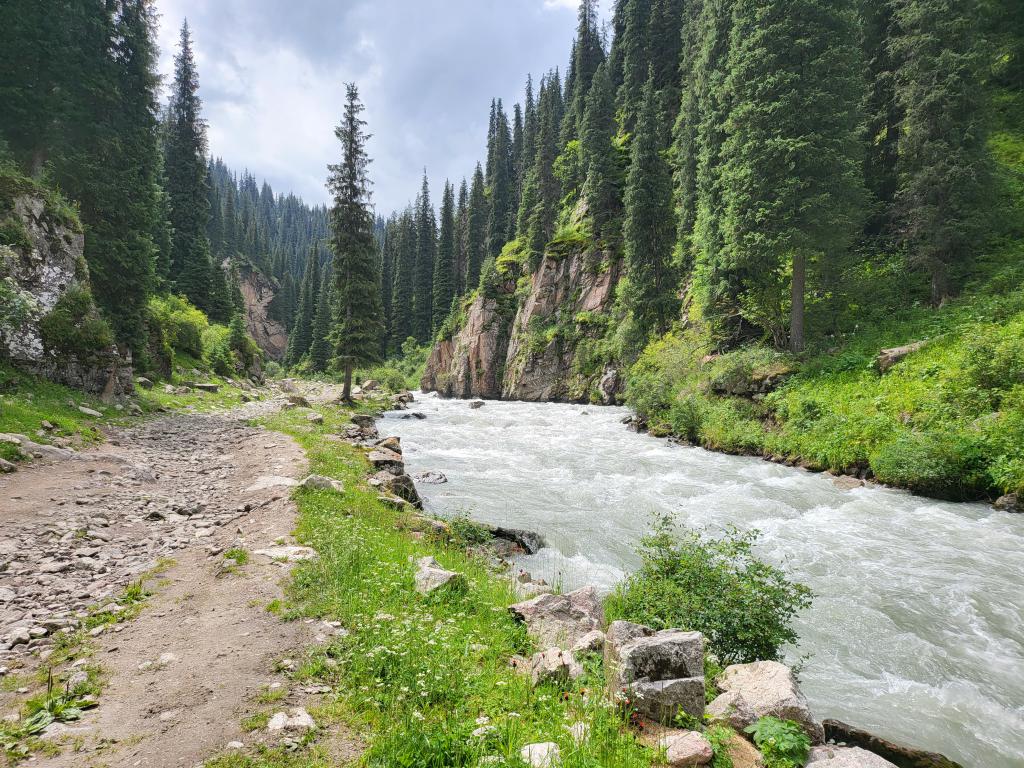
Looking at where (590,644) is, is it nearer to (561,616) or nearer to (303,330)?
(561,616)

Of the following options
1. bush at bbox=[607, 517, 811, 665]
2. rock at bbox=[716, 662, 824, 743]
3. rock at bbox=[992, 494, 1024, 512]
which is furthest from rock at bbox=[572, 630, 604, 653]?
rock at bbox=[992, 494, 1024, 512]

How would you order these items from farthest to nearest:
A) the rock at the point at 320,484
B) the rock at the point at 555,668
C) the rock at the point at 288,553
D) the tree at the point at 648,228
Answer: the tree at the point at 648,228 → the rock at the point at 320,484 → the rock at the point at 288,553 → the rock at the point at 555,668

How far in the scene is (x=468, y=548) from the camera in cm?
896

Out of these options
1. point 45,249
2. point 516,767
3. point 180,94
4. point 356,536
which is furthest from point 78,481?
point 180,94

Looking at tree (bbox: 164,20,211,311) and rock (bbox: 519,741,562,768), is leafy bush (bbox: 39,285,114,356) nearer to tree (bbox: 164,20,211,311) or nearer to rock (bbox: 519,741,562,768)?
rock (bbox: 519,741,562,768)

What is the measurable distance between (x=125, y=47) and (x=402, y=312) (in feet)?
217

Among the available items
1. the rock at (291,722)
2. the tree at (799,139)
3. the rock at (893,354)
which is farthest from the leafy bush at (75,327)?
the rock at (893,354)

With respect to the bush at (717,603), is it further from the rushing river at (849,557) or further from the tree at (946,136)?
the tree at (946,136)

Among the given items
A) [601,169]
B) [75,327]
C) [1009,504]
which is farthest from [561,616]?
[601,169]

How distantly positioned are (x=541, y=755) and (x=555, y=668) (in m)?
1.18

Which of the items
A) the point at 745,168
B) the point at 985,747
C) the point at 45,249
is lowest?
the point at 985,747

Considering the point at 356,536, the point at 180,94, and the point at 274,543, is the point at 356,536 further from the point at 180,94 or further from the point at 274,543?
the point at 180,94

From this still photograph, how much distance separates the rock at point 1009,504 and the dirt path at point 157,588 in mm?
14999

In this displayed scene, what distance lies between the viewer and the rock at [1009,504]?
34.9 feet
